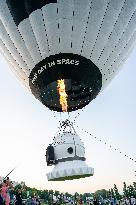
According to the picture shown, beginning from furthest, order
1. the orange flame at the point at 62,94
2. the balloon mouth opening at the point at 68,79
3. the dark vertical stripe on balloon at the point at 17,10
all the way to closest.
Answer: the orange flame at the point at 62,94
the balloon mouth opening at the point at 68,79
the dark vertical stripe on balloon at the point at 17,10

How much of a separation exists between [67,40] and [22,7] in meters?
1.23

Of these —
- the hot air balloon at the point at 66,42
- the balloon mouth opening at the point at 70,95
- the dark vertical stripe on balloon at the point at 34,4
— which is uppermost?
the dark vertical stripe on balloon at the point at 34,4

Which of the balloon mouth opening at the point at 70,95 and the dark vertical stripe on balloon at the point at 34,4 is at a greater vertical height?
the dark vertical stripe on balloon at the point at 34,4

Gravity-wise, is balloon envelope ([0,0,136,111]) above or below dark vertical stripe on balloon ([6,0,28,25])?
below

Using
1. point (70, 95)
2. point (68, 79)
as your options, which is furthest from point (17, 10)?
point (70, 95)

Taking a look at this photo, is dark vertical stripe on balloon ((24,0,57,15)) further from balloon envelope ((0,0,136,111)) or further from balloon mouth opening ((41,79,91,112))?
balloon mouth opening ((41,79,91,112))

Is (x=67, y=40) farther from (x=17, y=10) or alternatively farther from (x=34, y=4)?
(x=17, y=10)

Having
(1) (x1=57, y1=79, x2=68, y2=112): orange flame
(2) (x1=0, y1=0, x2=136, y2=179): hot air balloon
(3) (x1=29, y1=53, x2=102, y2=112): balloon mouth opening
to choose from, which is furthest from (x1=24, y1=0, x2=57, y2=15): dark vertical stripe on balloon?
(1) (x1=57, y1=79, x2=68, y2=112): orange flame

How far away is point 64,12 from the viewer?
7754 mm

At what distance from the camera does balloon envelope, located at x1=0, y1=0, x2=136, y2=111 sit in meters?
7.88

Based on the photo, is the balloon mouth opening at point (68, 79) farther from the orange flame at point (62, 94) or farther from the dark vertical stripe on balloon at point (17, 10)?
the dark vertical stripe on balloon at point (17, 10)

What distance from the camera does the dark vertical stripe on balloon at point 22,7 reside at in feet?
25.7

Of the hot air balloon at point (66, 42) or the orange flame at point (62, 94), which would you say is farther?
the orange flame at point (62, 94)

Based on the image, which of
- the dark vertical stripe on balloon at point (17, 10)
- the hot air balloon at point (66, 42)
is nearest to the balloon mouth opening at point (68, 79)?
the hot air balloon at point (66, 42)
